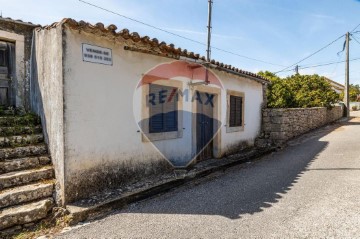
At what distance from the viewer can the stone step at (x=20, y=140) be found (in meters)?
4.94

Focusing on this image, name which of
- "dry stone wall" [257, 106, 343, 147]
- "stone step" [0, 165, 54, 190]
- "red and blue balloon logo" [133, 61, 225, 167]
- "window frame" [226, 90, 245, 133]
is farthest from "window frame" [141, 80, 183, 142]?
"dry stone wall" [257, 106, 343, 147]

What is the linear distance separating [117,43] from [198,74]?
294 centimetres

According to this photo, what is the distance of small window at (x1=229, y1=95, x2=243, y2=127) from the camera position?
29.2 feet

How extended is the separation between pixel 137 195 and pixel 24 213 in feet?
6.04

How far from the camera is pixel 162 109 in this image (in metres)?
6.23

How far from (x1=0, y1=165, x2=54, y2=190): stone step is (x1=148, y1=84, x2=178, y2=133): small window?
89.5 inches

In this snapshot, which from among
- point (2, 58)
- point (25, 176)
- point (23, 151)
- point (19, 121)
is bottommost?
point (25, 176)

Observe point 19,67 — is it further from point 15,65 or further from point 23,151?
point 23,151

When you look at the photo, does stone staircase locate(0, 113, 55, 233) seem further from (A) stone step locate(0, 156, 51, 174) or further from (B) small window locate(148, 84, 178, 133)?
(B) small window locate(148, 84, 178, 133)

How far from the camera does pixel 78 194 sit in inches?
176

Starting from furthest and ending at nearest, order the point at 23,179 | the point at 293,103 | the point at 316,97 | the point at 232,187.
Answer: the point at 316,97, the point at 293,103, the point at 232,187, the point at 23,179

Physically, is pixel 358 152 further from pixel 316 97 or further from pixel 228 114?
pixel 316 97

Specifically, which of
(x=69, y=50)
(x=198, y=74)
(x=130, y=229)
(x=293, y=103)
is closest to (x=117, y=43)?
(x=69, y=50)

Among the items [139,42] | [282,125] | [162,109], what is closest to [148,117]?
[162,109]
